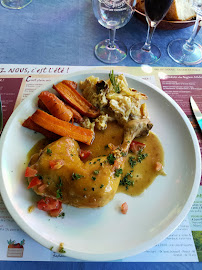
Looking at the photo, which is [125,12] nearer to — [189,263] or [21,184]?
[21,184]

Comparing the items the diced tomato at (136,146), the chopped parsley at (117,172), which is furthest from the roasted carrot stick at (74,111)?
the chopped parsley at (117,172)

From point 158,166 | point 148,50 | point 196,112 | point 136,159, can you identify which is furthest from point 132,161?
point 148,50

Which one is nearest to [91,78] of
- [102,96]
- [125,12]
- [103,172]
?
[102,96]

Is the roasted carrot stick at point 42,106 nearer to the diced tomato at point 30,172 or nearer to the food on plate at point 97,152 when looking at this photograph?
the food on plate at point 97,152

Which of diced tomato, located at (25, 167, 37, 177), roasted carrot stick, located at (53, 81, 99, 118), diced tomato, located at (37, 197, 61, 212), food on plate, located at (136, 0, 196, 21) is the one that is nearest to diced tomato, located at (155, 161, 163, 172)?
roasted carrot stick, located at (53, 81, 99, 118)

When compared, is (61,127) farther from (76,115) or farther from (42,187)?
(42,187)

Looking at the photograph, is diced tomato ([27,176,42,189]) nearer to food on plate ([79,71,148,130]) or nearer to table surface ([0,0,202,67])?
food on plate ([79,71,148,130])
